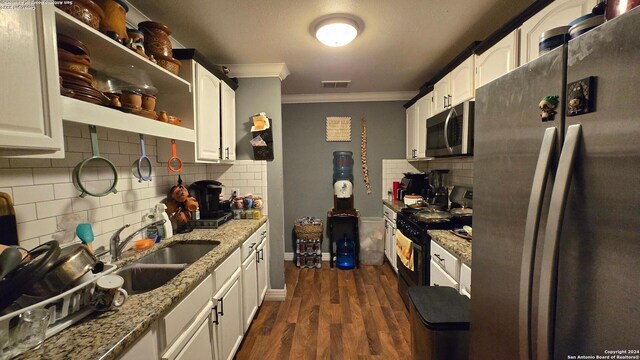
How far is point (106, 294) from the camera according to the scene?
0.87 metres

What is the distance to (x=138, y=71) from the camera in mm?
1433

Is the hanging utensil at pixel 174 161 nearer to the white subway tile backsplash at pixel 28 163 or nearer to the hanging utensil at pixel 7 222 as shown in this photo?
the white subway tile backsplash at pixel 28 163

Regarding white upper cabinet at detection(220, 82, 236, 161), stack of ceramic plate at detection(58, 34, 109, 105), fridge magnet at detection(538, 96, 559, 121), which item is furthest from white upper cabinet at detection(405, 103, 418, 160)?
stack of ceramic plate at detection(58, 34, 109, 105)

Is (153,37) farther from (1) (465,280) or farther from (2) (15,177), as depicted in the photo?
(1) (465,280)

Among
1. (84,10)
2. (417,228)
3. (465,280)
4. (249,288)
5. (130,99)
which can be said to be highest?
(84,10)

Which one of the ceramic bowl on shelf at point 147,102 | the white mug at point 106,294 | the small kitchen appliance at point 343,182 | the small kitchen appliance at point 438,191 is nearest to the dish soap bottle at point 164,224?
the ceramic bowl on shelf at point 147,102

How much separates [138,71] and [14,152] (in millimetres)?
799

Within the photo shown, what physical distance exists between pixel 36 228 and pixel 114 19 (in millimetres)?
998

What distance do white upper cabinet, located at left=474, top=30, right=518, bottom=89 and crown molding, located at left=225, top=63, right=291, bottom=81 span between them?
1.67 metres

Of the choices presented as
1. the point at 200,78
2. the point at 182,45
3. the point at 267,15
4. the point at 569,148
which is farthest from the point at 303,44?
the point at 569,148

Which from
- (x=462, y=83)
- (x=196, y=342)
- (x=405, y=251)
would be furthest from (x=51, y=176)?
(x=462, y=83)

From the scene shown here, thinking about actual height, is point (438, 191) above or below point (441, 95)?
below

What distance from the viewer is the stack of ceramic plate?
0.97 meters

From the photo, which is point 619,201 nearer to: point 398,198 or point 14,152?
point 14,152
